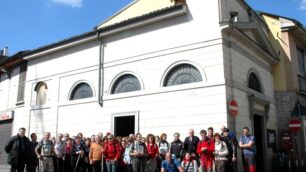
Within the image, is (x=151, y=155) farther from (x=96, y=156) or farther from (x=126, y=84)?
(x=126, y=84)

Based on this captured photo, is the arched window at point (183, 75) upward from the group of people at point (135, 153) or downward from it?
upward

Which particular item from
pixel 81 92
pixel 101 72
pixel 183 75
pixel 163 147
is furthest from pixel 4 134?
pixel 163 147

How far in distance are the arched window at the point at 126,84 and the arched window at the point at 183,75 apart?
1666 millimetres

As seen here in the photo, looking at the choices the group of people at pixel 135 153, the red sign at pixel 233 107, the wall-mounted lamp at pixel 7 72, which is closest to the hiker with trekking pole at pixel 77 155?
the group of people at pixel 135 153

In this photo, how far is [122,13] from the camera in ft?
61.1

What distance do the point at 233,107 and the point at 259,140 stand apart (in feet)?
13.1

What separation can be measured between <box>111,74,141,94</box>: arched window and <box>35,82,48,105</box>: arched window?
5345mm

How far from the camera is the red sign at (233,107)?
41.8 ft

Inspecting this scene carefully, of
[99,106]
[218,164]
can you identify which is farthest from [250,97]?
[99,106]

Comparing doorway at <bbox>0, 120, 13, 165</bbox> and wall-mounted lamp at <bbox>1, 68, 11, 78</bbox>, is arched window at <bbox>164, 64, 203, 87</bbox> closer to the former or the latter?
doorway at <bbox>0, 120, 13, 165</bbox>

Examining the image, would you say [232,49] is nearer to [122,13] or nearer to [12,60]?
[122,13]

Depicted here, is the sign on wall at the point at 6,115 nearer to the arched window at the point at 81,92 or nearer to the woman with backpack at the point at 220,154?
the arched window at the point at 81,92

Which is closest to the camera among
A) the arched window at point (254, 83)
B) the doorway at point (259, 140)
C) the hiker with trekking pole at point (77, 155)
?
the hiker with trekking pole at point (77, 155)

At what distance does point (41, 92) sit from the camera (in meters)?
19.9
